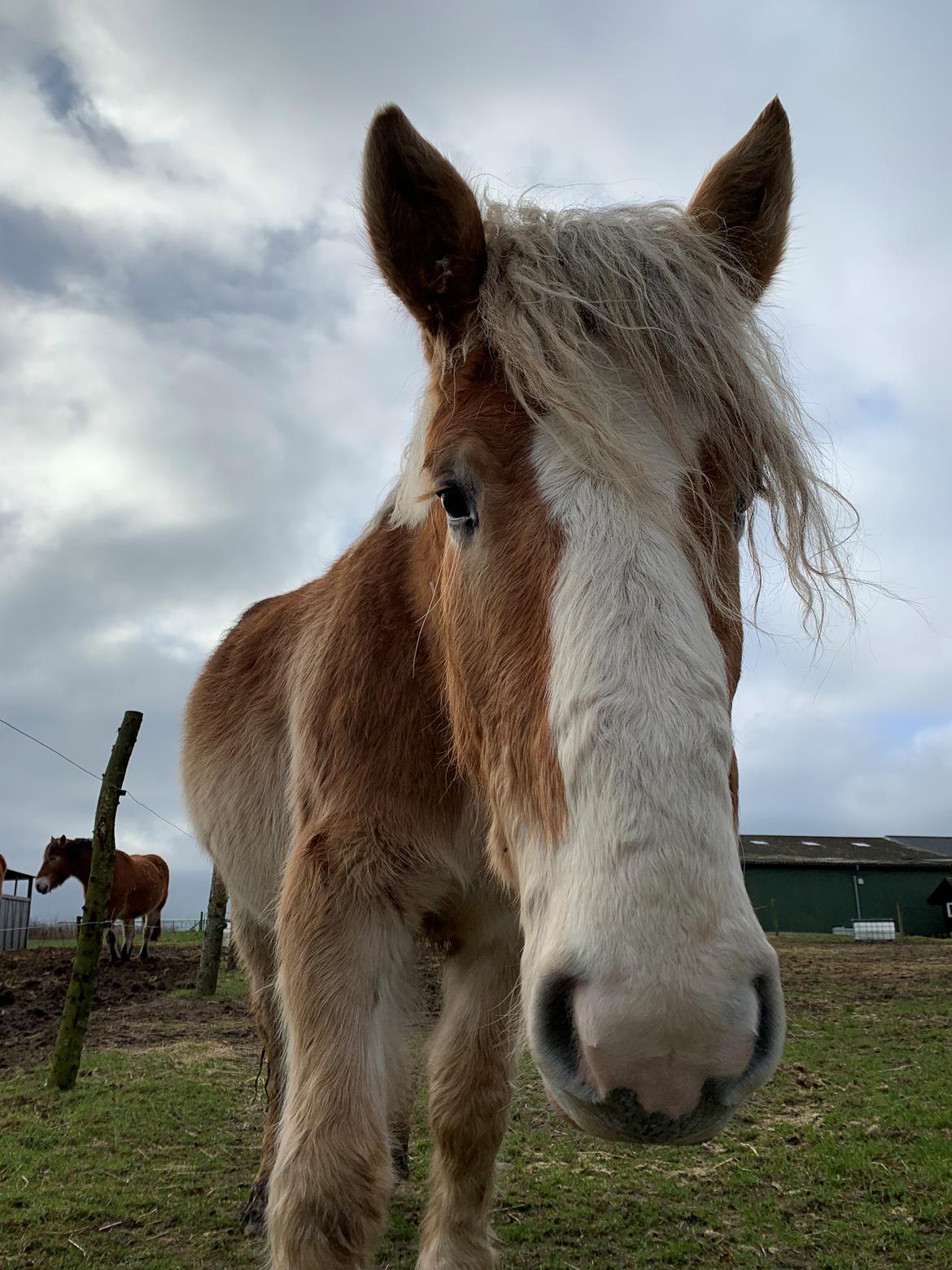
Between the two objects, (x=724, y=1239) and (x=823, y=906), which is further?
(x=823, y=906)

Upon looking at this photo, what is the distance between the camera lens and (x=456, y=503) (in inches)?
78.6

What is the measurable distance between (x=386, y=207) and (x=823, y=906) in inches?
1444

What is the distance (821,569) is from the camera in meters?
2.22

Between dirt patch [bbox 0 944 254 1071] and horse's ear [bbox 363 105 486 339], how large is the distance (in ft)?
24.8

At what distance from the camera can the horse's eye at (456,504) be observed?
198 centimetres

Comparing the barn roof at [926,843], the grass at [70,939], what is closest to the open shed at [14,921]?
the grass at [70,939]

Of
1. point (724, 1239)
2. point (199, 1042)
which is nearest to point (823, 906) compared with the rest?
point (199, 1042)

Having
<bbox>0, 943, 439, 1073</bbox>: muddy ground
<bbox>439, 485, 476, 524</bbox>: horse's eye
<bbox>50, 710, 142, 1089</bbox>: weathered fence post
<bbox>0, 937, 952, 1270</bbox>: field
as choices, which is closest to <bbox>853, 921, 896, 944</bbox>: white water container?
<bbox>0, 943, 439, 1073</bbox>: muddy ground

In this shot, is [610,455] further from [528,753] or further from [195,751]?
[195,751]

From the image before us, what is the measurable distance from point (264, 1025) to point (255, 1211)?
2.53ft

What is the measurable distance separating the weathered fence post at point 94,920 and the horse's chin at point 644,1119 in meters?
6.01

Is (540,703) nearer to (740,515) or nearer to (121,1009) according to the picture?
(740,515)

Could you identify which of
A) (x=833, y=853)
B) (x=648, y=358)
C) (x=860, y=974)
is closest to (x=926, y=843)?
(x=833, y=853)

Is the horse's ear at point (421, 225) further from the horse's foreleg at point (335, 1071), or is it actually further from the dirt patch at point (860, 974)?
the dirt patch at point (860, 974)
